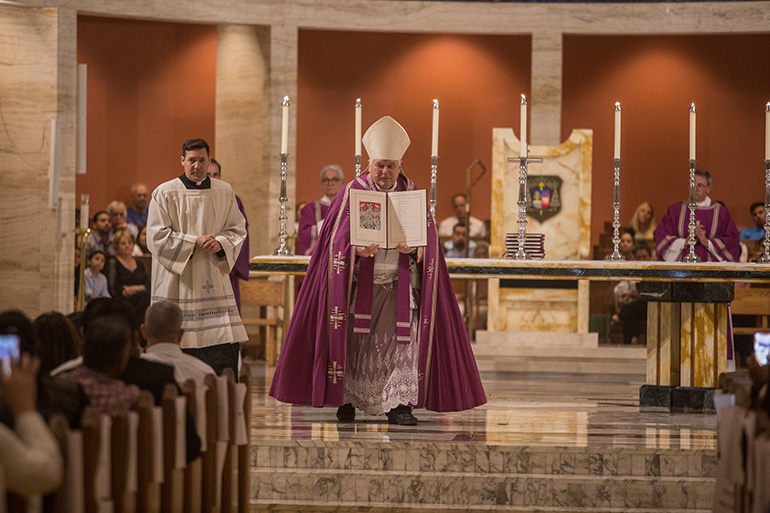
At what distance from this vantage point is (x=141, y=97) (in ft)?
39.8

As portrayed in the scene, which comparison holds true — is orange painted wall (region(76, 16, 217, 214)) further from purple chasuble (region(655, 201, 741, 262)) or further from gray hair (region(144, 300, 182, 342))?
gray hair (region(144, 300, 182, 342))

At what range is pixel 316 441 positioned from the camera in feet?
17.7

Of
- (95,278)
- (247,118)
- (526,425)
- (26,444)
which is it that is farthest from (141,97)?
(26,444)

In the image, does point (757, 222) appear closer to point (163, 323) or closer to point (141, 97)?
point (141, 97)

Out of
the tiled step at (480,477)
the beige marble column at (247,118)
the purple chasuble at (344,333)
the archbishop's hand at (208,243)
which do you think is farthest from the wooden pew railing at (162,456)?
the beige marble column at (247,118)

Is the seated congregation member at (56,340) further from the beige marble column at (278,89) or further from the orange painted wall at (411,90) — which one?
the orange painted wall at (411,90)

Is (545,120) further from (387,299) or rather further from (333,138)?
(387,299)

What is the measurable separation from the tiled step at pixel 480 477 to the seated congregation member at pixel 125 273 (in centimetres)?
407

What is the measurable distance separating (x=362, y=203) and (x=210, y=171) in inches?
77.8

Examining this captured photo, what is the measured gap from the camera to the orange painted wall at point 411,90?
12469 millimetres

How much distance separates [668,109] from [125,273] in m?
6.70

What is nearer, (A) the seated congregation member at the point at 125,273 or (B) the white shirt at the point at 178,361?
(B) the white shirt at the point at 178,361

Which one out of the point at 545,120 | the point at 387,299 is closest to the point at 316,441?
the point at 387,299

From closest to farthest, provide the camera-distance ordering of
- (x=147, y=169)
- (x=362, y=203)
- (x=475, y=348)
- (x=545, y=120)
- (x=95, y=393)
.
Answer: (x=95, y=393), (x=362, y=203), (x=475, y=348), (x=545, y=120), (x=147, y=169)
